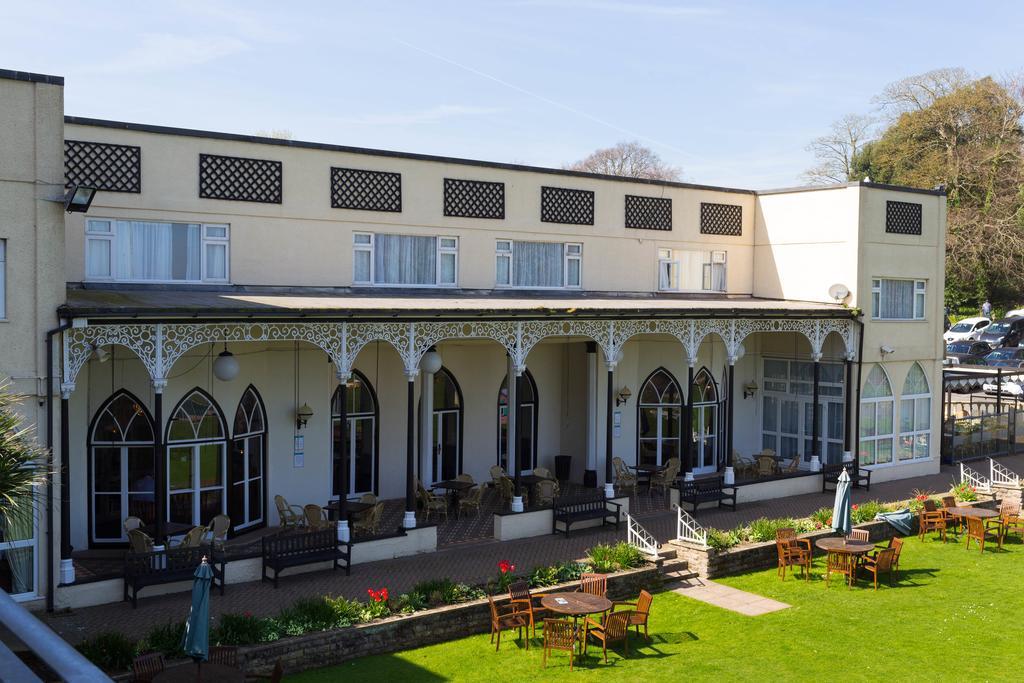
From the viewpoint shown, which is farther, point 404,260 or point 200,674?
point 404,260

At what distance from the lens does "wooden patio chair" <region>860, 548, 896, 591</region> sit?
15867 mm

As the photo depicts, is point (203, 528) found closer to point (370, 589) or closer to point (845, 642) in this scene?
point (370, 589)

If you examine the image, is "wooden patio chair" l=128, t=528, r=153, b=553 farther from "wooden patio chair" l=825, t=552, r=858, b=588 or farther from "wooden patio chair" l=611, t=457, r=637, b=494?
"wooden patio chair" l=825, t=552, r=858, b=588

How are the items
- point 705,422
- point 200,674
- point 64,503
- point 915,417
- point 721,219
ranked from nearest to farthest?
point 200,674, point 64,503, point 705,422, point 721,219, point 915,417

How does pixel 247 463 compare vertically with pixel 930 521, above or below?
above

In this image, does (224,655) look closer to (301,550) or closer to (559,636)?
(301,550)

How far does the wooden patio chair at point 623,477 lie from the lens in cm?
2123

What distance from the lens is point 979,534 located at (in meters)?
18.6

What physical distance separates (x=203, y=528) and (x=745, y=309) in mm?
12597

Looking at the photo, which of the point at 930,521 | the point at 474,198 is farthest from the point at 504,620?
the point at 930,521

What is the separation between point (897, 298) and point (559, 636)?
16.8 metres

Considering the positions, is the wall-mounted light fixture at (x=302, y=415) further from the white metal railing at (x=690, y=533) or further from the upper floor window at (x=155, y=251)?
the white metal railing at (x=690, y=533)

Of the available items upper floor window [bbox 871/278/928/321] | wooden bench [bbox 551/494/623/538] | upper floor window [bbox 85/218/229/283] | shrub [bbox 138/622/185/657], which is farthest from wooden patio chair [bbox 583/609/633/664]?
upper floor window [bbox 871/278/928/321]

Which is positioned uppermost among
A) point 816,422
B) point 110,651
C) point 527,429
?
point 816,422
